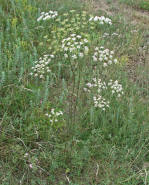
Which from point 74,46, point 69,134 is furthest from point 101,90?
point 74,46

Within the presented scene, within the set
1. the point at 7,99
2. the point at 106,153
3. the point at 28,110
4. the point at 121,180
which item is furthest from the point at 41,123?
the point at 121,180

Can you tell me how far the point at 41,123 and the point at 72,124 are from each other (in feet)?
1.30

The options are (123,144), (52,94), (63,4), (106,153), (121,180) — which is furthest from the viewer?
(63,4)

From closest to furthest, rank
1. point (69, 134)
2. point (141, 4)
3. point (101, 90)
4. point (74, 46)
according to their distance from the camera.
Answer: point (74, 46) → point (69, 134) → point (101, 90) → point (141, 4)

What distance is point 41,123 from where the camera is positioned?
341cm

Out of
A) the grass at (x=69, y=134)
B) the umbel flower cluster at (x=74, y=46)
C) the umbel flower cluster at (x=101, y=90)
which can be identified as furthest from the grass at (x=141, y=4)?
the umbel flower cluster at (x=74, y=46)

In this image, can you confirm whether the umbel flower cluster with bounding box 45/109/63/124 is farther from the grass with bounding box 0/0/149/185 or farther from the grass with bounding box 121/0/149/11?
the grass with bounding box 121/0/149/11

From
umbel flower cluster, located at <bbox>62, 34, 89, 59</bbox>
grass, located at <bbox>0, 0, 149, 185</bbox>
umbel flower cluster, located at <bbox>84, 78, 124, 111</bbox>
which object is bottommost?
grass, located at <bbox>0, 0, 149, 185</bbox>

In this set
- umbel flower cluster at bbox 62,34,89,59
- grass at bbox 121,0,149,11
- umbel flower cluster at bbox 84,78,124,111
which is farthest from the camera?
A: grass at bbox 121,0,149,11

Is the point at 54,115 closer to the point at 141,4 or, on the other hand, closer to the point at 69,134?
the point at 69,134

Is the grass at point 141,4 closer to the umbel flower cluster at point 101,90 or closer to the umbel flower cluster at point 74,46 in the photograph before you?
the umbel flower cluster at point 101,90

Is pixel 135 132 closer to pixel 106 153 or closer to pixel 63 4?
pixel 106 153

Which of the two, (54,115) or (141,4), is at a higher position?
(141,4)

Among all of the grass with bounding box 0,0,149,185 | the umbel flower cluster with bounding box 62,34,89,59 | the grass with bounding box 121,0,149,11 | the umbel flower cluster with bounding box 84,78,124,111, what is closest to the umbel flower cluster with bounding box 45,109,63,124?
the grass with bounding box 0,0,149,185
